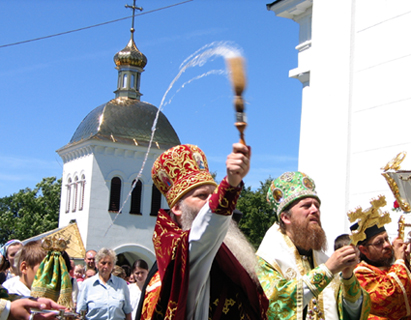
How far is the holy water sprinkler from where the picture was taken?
2777 millimetres

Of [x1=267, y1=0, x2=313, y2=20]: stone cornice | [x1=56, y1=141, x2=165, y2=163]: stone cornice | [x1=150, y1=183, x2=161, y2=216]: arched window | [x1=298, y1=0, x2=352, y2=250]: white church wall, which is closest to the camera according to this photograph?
[x1=298, y1=0, x2=352, y2=250]: white church wall

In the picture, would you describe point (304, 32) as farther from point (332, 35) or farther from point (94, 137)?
point (94, 137)

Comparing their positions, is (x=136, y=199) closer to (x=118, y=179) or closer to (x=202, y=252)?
(x=118, y=179)

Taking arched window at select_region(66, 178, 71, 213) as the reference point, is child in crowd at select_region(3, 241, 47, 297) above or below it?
below

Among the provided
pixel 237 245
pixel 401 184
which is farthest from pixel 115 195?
pixel 237 245

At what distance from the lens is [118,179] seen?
4172 centimetres

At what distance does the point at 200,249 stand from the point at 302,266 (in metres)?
1.71

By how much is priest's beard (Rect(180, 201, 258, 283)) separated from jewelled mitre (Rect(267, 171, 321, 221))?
1198 millimetres

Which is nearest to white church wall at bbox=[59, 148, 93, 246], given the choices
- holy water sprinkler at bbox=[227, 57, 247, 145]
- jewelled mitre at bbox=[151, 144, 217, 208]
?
jewelled mitre at bbox=[151, 144, 217, 208]

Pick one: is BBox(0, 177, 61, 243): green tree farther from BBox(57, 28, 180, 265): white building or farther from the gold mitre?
the gold mitre

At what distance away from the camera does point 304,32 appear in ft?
42.9

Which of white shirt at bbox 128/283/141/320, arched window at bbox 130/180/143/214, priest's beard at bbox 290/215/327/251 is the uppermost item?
arched window at bbox 130/180/143/214

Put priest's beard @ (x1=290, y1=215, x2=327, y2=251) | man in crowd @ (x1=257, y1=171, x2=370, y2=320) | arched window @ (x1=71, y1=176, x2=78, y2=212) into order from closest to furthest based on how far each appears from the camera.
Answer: man in crowd @ (x1=257, y1=171, x2=370, y2=320) → priest's beard @ (x1=290, y1=215, x2=327, y2=251) → arched window @ (x1=71, y1=176, x2=78, y2=212)

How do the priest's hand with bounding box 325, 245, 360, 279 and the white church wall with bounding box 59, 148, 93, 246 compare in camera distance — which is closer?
the priest's hand with bounding box 325, 245, 360, 279
